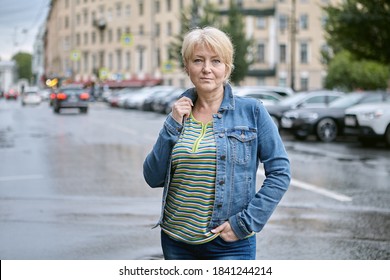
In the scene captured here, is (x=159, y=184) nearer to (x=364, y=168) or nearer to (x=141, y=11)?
(x=364, y=168)

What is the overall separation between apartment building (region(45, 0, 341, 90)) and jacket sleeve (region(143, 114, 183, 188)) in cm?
6641

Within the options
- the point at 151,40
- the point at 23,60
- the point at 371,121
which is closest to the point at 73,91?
the point at 23,60

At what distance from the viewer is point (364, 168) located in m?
14.8

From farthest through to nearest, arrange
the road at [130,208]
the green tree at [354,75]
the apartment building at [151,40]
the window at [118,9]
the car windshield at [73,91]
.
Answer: the window at [118,9] < the apartment building at [151,40] < the green tree at [354,75] < the car windshield at [73,91] < the road at [130,208]

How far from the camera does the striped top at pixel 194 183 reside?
3.13 m

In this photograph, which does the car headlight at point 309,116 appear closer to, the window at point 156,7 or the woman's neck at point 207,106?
the woman's neck at point 207,106

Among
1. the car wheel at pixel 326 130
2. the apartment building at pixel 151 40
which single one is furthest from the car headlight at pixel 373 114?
the apartment building at pixel 151 40

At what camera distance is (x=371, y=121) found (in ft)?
65.6

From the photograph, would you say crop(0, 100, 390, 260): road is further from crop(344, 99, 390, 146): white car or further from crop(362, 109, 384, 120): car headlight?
crop(362, 109, 384, 120): car headlight

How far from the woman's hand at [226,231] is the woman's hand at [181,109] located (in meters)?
0.42

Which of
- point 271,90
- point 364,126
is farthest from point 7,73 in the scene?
point 364,126

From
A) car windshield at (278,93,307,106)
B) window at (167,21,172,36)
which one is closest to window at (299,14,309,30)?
window at (167,21,172,36)

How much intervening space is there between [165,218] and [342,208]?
263 inches
